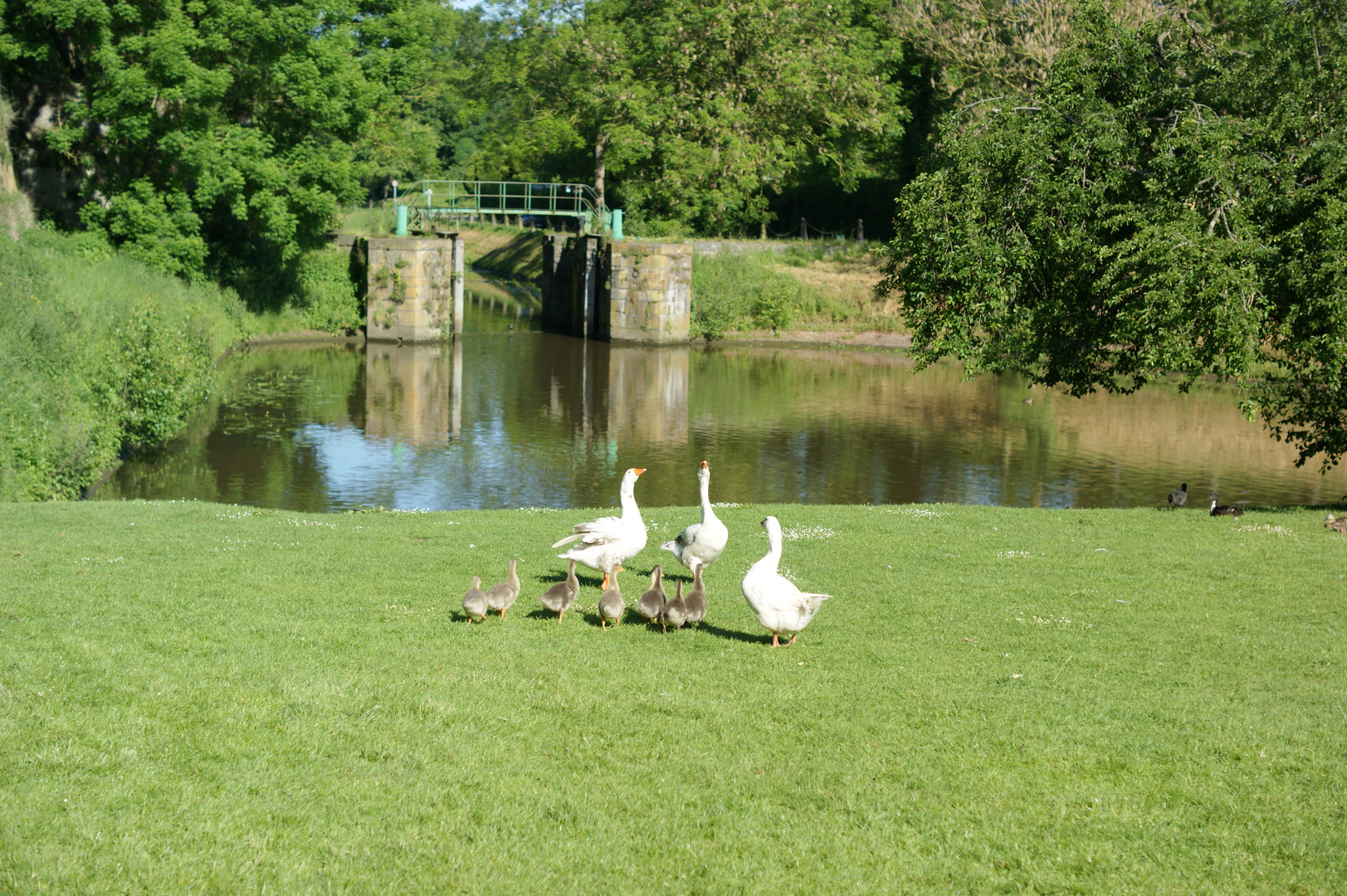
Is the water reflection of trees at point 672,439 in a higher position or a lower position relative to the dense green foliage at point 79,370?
lower

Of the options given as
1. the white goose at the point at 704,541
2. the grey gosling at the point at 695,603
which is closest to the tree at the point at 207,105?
the white goose at the point at 704,541

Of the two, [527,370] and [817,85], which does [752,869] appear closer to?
[527,370]

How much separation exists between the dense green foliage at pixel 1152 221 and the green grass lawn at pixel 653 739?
589 centimetres

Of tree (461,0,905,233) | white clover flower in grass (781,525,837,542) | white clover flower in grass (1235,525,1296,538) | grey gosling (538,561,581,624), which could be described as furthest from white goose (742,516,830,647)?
tree (461,0,905,233)

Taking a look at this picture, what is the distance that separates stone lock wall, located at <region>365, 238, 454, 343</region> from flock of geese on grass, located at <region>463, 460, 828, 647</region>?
41.9m

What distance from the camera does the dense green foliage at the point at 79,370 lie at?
21531mm

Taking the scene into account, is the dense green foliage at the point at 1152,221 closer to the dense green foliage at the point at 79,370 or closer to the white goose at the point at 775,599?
the white goose at the point at 775,599

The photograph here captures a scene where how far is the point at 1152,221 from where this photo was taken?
1919 centimetres

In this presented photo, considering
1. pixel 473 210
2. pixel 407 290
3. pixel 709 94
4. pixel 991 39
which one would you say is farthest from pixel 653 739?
pixel 709 94

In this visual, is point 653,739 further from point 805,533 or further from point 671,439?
point 671,439

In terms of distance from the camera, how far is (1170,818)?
24.6ft

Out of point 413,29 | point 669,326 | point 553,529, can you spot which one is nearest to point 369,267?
point 413,29

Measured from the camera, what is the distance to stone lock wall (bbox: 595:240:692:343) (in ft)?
184

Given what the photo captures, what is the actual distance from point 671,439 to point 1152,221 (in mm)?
17522
